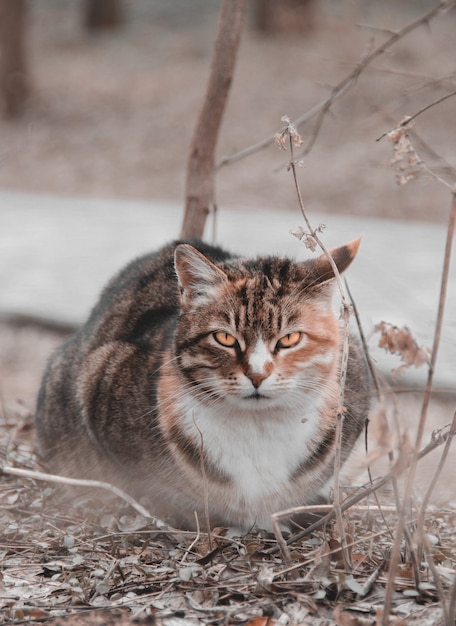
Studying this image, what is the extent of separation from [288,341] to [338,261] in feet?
1.01

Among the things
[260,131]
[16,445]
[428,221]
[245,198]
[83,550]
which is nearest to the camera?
[83,550]

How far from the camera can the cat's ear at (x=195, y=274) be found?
2902mm

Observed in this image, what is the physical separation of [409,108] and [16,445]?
9712mm

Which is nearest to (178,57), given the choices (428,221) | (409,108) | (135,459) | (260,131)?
(260,131)

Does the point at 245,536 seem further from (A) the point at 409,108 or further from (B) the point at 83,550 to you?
(A) the point at 409,108

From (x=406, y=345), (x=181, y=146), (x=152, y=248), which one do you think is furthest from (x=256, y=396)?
(x=181, y=146)

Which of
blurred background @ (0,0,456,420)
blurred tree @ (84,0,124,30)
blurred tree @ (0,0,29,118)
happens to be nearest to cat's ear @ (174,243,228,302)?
blurred background @ (0,0,456,420)

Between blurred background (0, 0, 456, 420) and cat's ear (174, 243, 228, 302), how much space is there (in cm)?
68

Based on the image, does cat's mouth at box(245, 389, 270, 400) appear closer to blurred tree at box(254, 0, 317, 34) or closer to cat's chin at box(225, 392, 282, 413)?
cat's chin at box(225, 392, 282, 413)

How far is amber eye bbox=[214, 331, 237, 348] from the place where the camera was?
2.83 metres

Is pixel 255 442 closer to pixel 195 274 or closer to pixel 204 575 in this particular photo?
pixel 204 575

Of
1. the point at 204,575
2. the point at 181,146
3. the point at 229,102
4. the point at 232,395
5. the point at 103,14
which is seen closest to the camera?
the point at 204,575

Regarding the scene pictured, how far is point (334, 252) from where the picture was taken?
2.89 meters

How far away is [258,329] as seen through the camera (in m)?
2.79
